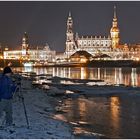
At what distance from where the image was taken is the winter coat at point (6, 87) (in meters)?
10.8

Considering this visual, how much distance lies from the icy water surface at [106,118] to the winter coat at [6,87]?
8.58 ft

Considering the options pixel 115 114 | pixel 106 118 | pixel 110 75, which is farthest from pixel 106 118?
pixel 110 75

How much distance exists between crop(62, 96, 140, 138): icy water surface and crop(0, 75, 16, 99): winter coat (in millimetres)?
2615

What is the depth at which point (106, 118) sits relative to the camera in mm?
16203

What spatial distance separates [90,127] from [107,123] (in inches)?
45.1

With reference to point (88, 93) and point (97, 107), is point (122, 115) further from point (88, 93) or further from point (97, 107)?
point (88, 93)

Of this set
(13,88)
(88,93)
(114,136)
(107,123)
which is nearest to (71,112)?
(107,123)

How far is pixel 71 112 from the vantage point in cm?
1833

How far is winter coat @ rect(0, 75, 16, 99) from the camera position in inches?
425

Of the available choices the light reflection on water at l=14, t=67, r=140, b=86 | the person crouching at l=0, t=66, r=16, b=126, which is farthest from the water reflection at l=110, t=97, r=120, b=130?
the light reflection on water at l=14, t=67, r=140, b=86

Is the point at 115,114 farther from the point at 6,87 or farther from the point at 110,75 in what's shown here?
the point at 110,75

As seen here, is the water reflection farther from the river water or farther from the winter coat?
the winter coat

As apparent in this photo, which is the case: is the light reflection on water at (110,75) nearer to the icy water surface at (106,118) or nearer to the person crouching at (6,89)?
the icy water surface at (106,118)

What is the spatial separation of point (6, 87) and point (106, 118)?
630 centimetres
